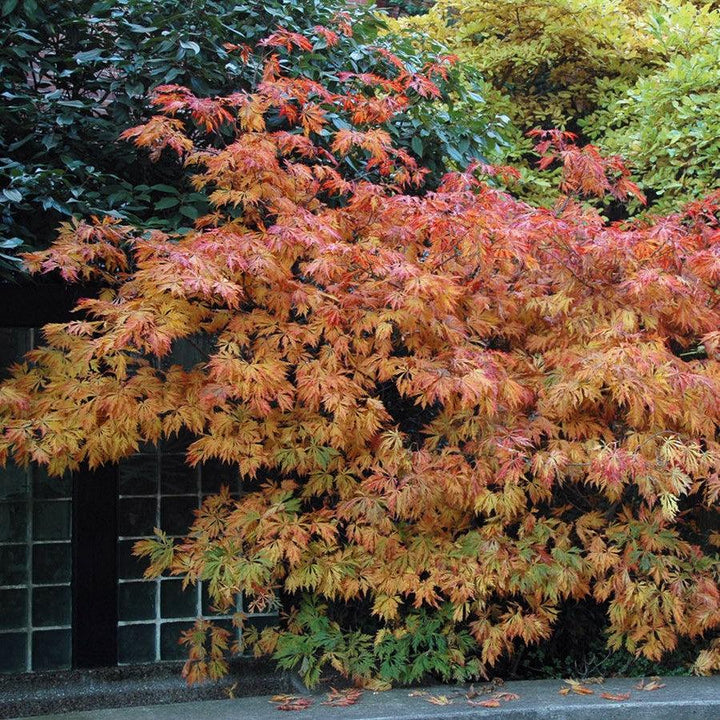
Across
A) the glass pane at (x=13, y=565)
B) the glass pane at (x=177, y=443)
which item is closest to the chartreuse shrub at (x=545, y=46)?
the glass pane at (x=177, y=443)

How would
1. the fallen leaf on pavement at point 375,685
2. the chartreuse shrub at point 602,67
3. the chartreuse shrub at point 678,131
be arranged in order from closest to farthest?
the fallen leaf on pavement at point 375,685, the chartreuse shrub at point 678,131, the chartreuse shrub at point 602,67

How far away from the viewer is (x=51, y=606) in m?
6.27

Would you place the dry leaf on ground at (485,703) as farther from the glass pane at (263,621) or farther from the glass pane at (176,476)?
the glass pane at (176,476)

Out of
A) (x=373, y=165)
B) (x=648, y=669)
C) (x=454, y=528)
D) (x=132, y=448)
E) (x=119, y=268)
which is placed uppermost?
(x=373, y=165)

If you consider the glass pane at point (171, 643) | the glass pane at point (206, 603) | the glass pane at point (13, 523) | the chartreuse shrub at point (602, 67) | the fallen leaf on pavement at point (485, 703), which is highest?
the chartreuse shrub at point (602, 67)

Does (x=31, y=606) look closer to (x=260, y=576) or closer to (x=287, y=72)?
(x=260, y=576)

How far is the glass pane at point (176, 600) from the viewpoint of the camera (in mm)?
6465

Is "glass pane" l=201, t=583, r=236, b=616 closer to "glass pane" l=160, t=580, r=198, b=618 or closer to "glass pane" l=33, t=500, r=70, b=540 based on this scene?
"glass pane" l=160, t=580, r=198, b=618

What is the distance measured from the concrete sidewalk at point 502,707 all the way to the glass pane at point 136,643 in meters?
0.58

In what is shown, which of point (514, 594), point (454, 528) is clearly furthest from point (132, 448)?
point (514, 594)

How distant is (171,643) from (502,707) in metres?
2.40

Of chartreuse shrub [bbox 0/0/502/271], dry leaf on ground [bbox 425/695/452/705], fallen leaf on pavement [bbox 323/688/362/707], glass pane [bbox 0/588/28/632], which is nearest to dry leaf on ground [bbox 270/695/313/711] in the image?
fallen leaf on pavement [bbox 323/688/362/707]

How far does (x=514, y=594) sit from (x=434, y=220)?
2.21 meters

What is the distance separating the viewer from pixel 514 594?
546 centimetres
